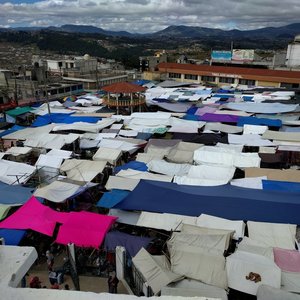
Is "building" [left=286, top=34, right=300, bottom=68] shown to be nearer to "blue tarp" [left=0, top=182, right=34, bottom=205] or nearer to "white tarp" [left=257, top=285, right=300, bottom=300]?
"blue tarp" [left=0, top=182, right=34, bottom=205]

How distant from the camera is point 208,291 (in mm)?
7527

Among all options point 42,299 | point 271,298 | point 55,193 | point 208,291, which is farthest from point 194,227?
point 42,299

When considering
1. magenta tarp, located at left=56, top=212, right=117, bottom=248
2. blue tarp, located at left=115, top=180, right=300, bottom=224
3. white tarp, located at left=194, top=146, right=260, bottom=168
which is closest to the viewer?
magenta tarp, located at left=56, top=212, right=117, bottom=248

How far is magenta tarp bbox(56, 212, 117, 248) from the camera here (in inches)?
384

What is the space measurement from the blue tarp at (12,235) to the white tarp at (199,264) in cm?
481

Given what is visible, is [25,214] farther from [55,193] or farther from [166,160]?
[166,160]

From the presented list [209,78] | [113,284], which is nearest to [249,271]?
[113,284]

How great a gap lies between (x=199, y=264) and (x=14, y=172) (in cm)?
992

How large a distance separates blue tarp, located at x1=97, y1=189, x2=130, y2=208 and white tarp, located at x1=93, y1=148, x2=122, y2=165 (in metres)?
3.58

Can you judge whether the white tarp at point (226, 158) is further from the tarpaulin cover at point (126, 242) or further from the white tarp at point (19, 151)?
the white tarp at point (19, 151)

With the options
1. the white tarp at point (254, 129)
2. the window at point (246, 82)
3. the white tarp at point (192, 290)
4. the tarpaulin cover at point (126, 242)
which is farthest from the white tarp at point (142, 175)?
the window at point (246, 82)

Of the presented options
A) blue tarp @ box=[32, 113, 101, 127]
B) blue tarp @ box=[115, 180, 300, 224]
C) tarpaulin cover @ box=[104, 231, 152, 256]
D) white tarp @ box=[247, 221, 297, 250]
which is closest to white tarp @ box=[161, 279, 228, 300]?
tarpaulin cover @ box=[104, 231, 152, 256]

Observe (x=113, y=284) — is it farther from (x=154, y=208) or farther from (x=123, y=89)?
(x=123, y=89)

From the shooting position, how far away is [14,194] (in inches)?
489
